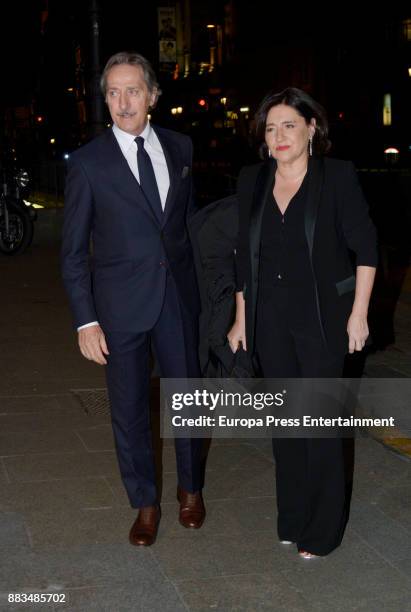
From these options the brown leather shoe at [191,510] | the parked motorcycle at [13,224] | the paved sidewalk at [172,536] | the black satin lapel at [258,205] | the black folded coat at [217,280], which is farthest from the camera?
the parked motorcycle at [13,224]

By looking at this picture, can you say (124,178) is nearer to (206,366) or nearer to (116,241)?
(116,241)

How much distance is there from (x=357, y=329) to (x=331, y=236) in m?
0.40

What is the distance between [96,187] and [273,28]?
69.3 m

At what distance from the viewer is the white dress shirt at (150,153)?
4.45 meters

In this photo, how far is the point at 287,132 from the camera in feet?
13.6

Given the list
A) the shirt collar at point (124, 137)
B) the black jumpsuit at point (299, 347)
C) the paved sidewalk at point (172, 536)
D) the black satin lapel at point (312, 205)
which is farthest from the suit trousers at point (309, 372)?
the shirt collar at point (124, 137)

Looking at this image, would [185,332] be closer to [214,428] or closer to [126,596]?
[126,596]

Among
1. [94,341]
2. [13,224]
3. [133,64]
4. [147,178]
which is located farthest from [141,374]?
[13,224]

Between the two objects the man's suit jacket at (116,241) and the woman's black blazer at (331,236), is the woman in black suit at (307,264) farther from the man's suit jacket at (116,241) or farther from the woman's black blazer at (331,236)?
Answer: the man's suit jacket at (116,241)

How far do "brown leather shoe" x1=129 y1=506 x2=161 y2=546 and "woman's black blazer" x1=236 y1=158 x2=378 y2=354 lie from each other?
1082 mm

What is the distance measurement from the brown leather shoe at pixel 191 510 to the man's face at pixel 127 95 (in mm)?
1738

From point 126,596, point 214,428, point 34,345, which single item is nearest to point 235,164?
point 34,345

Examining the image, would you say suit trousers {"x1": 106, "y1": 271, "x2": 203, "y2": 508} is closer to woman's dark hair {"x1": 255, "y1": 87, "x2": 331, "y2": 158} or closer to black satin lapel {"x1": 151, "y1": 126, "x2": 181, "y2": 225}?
black satin lapel {"x1": 151, "y1": 126, "x2": 181, "y2": 225}

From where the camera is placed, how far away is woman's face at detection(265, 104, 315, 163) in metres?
4.16
